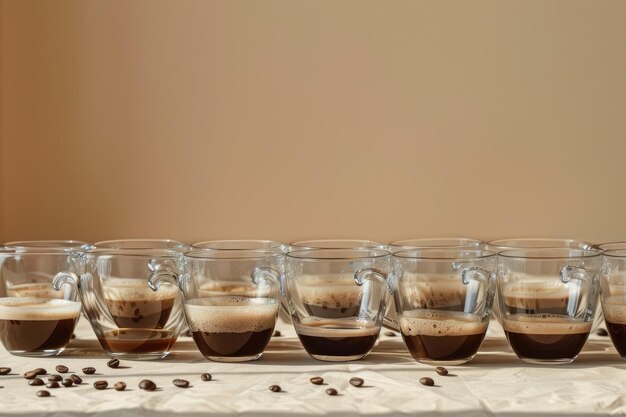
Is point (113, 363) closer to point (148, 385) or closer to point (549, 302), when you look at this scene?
point (148, 385)

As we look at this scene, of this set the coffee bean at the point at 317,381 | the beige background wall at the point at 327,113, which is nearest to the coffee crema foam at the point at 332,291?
the coffee bean at the point at 317,381

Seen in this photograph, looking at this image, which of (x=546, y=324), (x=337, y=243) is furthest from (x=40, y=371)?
(x=546, y=324)

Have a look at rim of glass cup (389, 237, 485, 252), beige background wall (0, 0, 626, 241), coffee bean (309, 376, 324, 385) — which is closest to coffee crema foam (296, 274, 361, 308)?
coffee bean (309, 376, 324, 385)

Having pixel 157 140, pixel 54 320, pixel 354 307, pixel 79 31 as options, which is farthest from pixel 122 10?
pixel 354 307

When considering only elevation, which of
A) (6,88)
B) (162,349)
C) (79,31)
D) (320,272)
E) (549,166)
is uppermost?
(79,31)

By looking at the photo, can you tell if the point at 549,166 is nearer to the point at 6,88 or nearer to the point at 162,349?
the point at 162,349

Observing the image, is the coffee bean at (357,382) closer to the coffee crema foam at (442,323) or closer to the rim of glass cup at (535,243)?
the coffee crema foam at (442,323)
